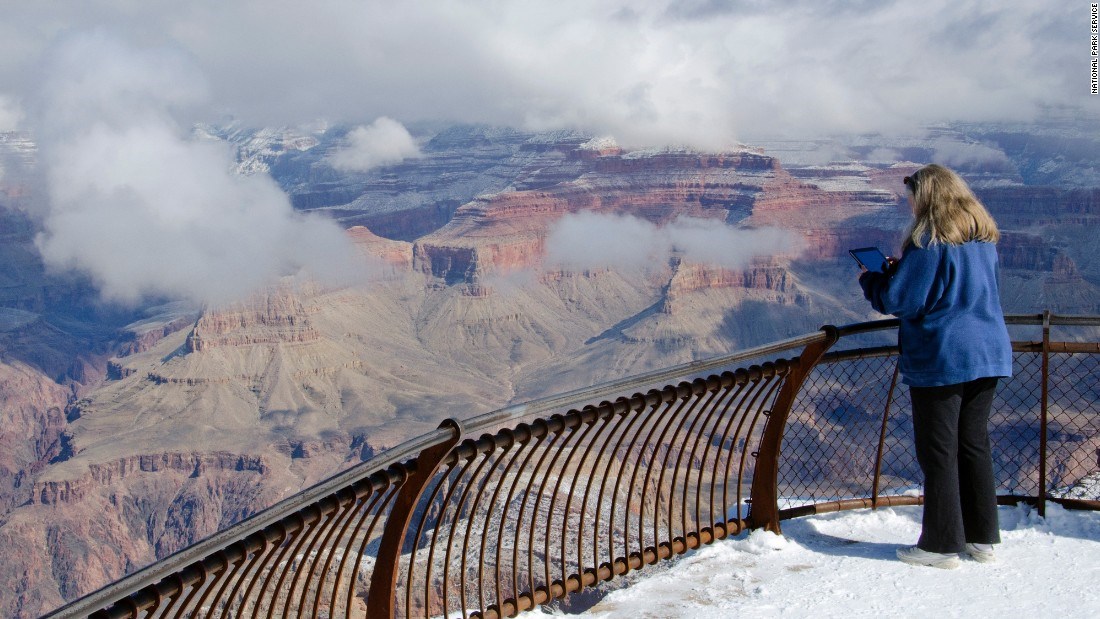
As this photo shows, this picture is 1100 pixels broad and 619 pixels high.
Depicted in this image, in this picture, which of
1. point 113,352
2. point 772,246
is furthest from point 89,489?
point 772,246

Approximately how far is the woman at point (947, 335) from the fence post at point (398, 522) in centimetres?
263

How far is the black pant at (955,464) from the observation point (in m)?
5.90

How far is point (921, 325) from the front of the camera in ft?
18.8

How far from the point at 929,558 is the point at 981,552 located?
0.35 metres

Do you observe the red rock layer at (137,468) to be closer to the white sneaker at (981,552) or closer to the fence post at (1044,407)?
the fence post at (1044,407)

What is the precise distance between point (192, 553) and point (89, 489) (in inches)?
3882

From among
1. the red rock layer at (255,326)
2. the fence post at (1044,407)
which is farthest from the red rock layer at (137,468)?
the fence post at (1044,407)

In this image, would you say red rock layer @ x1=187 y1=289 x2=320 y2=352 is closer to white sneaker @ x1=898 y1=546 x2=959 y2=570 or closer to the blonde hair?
white sneaker @ x1=898 y1=546 x2=959 y2=570

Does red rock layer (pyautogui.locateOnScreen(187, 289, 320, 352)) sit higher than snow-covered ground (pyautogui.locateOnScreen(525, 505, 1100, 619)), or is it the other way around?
snow-covered ground (pyautogui.locateOnScreen(525, 505, 1100, 619))

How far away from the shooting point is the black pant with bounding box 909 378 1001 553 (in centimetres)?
590

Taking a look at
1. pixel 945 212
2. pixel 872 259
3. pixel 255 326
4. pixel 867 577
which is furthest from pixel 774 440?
pixel 255 326

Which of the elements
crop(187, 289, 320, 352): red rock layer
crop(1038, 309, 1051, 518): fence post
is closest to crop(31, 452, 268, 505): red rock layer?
crop(187, 289, 320, 352): red rock layer

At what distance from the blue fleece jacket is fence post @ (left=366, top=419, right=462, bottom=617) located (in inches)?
101

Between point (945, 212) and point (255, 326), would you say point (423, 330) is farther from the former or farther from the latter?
point (945, 212)
